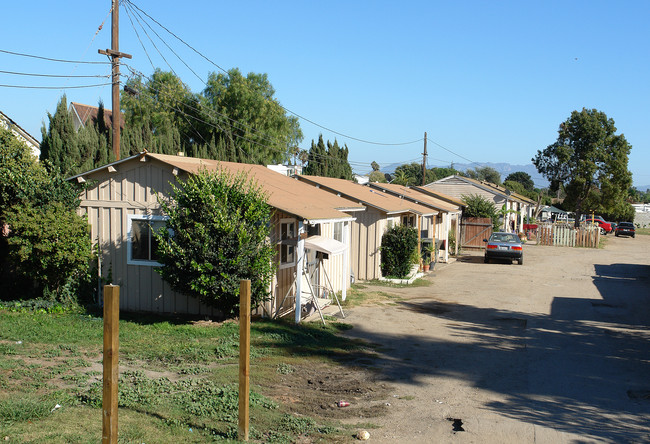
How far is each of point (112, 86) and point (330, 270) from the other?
856 cm

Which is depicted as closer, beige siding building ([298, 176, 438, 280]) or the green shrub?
beige siding building ([298, 176, 438, 280])

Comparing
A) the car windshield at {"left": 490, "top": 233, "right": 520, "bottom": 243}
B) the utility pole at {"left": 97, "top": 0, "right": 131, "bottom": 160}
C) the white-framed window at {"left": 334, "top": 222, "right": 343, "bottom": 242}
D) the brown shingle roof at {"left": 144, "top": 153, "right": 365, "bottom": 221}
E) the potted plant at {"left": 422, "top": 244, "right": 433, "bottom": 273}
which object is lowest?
the potted plant at {"left": 422, "top": 244, "right": 433, "bottom": 273}

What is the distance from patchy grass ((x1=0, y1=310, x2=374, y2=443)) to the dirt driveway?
1063 millimetres

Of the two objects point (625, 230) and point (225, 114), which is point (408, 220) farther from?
point (625, 230)

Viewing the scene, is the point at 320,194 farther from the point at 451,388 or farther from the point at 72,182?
the point at 451,388

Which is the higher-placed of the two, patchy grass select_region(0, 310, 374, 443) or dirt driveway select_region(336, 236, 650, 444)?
patchy grass select_region(0, 310, 374, 443)

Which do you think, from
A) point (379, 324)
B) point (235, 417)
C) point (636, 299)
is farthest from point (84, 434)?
point (636, 299)

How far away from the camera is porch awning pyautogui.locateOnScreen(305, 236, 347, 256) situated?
12.5 meters

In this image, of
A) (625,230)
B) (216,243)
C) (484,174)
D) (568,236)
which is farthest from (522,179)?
(216,243)

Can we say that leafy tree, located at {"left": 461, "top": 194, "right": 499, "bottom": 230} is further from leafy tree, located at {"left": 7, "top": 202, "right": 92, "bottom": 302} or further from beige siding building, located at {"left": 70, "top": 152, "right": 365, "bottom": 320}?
leafy tree, located at {"left": 7, "top": 202, "right": 92, "bottom": 302}

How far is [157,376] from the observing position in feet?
26.2

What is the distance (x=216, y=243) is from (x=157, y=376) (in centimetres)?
368

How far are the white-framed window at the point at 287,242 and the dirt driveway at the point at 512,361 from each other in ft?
6.70

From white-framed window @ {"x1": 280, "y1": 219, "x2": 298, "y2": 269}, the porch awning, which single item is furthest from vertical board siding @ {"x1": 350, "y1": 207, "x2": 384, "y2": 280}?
the porch awning
